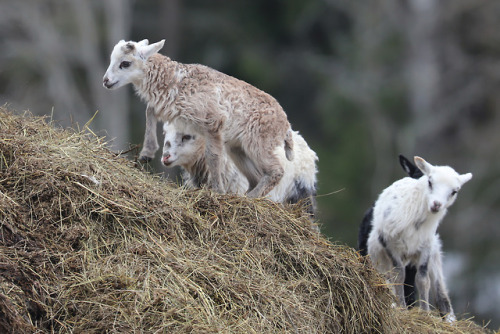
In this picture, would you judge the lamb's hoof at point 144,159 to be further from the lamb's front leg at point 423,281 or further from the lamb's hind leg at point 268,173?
the lamb's front leg at point 423,281

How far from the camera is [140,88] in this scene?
8.50m

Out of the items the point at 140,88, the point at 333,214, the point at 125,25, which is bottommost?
the point at 333,214

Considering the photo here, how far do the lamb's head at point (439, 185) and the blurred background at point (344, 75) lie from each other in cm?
1374

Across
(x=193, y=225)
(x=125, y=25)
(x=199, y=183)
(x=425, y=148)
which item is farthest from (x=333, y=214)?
(x=193, y=225)

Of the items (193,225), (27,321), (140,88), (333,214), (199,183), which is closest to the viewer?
(27,321)

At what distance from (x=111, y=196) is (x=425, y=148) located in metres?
18.2

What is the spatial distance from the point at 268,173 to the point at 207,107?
33.6 inches

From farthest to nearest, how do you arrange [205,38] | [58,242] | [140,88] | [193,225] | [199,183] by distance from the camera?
1. [205,38]
2. [199,183]
3. [140,88]
4. [193,225]
5. [58,242]

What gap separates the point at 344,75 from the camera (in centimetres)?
2584

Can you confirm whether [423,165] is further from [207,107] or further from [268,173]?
[207,107]

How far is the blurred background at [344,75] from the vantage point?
2369cm

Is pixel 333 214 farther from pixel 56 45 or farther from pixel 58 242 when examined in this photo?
pixel 58 242

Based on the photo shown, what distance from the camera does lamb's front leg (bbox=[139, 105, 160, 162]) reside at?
8.23 metres


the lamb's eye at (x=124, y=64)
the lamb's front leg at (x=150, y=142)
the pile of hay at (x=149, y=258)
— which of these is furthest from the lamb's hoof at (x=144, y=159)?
the lamb's eye at (x=124, y=64)
